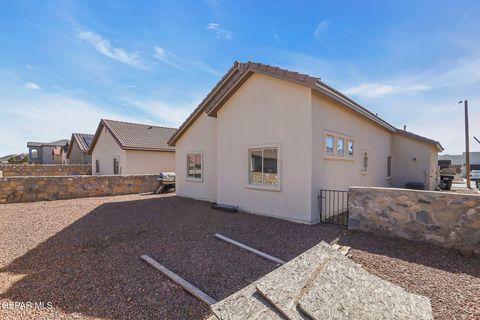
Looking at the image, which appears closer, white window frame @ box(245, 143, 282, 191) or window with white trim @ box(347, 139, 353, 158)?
white window frame @ box(245, 143, 282, 191)

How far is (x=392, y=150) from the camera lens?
591 inches

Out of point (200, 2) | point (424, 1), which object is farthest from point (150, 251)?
point (424, 1)

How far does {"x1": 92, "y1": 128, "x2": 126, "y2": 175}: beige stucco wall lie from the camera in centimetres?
1810

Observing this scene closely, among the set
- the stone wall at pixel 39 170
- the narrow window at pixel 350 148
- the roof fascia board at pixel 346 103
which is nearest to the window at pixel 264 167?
the roof fascia board at pixel 346 103

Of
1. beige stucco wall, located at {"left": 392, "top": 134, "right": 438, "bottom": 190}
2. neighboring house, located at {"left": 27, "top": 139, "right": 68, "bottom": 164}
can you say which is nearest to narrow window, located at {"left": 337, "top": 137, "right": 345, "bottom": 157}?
beige stucco wall, located at {"left": 392, "top": 134, "right": 438, "bottom": 190}

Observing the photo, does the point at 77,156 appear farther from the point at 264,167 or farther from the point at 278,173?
the point at 278,173

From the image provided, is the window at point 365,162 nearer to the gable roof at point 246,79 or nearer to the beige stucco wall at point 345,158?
the beige stucco wall at point 345,158

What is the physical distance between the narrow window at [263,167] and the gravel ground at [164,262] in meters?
1.39

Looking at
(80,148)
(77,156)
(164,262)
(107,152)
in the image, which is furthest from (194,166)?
(77,156)

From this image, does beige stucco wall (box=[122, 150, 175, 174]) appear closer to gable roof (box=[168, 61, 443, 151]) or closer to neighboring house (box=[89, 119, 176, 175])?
neighboring house (box=[89, 119, 176, 175])

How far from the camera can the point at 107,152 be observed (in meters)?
20.2

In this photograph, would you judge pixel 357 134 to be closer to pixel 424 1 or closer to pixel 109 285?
pixel 424 1

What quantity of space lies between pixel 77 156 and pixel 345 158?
31.3 metres

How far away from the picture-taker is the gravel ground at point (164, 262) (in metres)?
3.23
